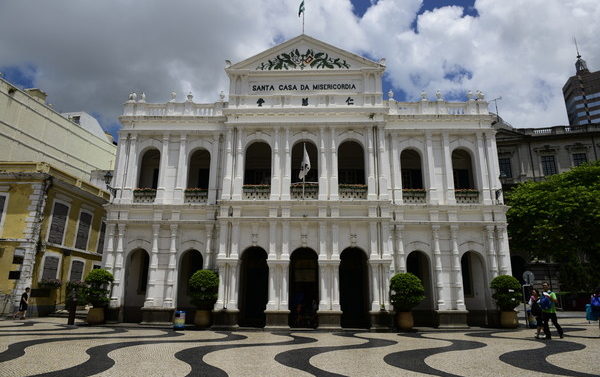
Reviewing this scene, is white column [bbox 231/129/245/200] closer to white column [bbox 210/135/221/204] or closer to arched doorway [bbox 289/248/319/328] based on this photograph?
white column [bbox 210/135/221/204]

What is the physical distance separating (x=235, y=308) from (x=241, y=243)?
3.12 metres

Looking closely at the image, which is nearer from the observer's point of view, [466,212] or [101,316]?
[101,316]

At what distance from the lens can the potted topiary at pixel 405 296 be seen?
17688 millimetres

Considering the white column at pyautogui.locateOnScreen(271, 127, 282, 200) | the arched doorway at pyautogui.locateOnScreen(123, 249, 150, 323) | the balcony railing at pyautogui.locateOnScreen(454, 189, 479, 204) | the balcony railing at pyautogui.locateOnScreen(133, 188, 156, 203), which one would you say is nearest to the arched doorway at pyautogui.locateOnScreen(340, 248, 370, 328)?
the white column at pyautogui.locateOnScreen(271, 127, 282, 200)

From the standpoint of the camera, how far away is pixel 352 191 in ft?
67.5

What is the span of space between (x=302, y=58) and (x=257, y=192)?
828 centimetres

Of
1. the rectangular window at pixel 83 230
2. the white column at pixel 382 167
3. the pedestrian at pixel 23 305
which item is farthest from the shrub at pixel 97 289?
the white column at pixel 382 167

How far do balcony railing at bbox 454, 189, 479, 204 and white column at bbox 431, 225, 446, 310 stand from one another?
219cm

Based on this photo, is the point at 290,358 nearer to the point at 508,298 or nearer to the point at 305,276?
the point at 305,276

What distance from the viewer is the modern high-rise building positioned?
93.7 meters

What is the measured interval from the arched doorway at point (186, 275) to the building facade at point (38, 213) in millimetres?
7874

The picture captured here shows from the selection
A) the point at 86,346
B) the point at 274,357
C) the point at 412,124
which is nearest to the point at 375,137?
the point at 412,124

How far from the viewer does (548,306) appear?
1299cm

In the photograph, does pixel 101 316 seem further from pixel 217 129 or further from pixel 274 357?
pixel 274 357
